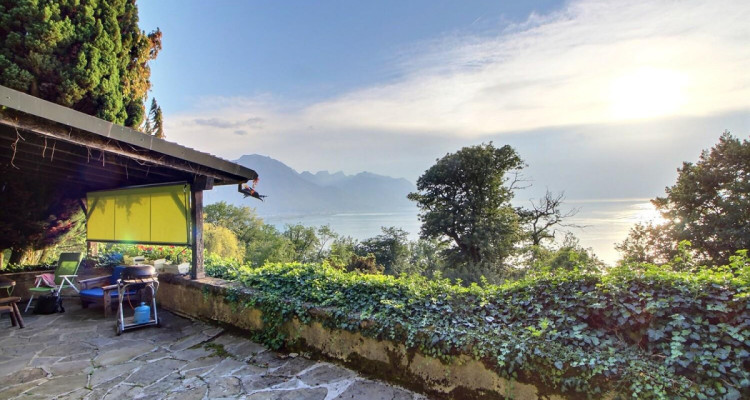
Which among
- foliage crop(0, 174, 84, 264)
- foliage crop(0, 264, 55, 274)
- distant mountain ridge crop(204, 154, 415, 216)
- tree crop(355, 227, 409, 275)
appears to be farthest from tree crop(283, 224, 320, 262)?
distant mountain ridge crop(204, 154, 415, 216)

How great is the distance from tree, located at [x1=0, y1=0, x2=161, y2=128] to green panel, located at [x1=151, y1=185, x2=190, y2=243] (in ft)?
14.1

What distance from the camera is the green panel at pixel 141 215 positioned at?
4.91 m

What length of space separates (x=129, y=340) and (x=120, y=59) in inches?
308

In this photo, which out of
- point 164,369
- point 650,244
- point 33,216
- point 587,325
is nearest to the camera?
point 587,325

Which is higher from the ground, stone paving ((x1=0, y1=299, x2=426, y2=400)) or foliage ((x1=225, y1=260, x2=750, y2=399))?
foliage ((x1=225, y1=260, x2=750, y2=399))

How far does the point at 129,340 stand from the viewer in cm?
405

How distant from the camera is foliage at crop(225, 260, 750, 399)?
1.88 m

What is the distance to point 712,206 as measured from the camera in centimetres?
1410

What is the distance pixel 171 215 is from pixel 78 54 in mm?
5578

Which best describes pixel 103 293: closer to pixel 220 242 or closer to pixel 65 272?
pixel 65 272

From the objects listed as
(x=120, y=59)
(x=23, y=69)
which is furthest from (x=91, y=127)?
(x=120, y=59)

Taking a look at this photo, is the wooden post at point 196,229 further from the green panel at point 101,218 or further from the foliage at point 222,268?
the green panel at point 101,218

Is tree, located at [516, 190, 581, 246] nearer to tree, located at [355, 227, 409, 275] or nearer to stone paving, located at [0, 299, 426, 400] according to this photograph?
tree, located at [355, 227, 409, 275]

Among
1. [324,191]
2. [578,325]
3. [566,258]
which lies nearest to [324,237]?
[566,258]
